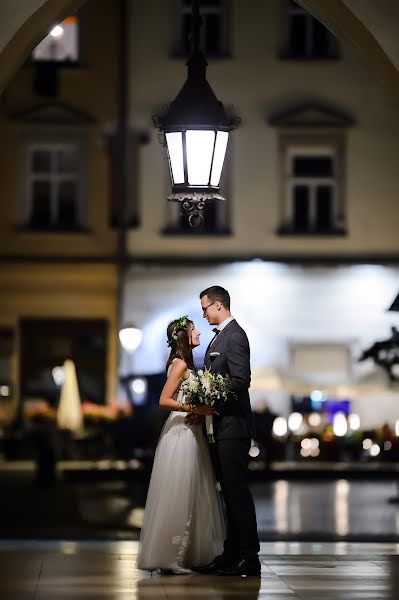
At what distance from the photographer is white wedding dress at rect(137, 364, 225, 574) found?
11.8 metres

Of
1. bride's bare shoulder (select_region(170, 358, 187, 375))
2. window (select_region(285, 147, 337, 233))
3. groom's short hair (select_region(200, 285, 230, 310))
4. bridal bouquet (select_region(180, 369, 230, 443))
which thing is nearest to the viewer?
bridal bouquet (select_region(180, 369, 230, 443))

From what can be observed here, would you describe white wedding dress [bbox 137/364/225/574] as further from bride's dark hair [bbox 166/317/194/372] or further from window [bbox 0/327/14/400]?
window [bbox 0/327/14/400]

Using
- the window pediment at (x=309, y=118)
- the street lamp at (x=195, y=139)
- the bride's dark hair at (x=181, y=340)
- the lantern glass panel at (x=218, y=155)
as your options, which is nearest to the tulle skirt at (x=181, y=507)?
the bride's dark hair at (x=181, y=340)

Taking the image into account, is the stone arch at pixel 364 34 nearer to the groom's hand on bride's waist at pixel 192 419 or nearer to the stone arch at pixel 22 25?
the stone arch at pixel 22 25

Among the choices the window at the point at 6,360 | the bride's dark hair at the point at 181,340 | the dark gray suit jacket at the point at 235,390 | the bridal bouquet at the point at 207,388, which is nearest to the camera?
the bridal bouquet at the point at 207,388

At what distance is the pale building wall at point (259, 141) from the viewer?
37219 millimetres

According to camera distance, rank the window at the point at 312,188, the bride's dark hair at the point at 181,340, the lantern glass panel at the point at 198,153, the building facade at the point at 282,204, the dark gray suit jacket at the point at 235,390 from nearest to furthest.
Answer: the lantern glass panel at the point at 198,153
the dark gray suit jacket at the point at 235,390
the bride's dark hair at the point at 181,340
the building facade at the point at 282,204
the window at the point at 312,188

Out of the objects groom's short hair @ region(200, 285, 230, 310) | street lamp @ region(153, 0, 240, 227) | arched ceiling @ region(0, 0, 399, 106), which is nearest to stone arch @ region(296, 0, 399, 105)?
arched ceiling @ region(0, 0, 399, 106)

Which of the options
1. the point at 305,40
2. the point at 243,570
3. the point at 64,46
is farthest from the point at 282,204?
the point at 243,570

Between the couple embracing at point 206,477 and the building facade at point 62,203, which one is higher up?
the building facade at point 62,203

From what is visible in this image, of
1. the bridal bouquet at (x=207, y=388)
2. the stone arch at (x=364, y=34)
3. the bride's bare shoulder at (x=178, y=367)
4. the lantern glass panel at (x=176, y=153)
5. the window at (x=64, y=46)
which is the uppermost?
the window at (x=64, y=46)

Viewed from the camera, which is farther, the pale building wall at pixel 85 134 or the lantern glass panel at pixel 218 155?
the pale building wall at pixel 85 134

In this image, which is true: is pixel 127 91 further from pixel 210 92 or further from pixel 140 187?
pixel 210 92

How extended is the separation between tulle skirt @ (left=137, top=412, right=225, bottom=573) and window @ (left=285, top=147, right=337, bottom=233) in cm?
2541
